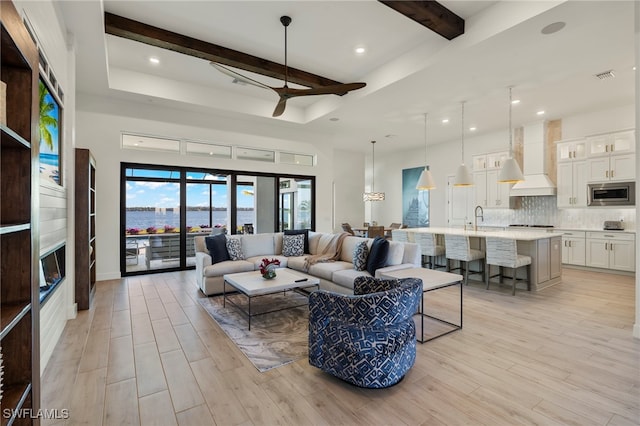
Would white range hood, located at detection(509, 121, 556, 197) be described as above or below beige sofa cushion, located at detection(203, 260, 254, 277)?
above

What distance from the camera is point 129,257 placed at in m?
6.07

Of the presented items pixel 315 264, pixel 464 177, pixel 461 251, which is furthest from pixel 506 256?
pixel 315 264

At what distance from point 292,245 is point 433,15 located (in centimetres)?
395


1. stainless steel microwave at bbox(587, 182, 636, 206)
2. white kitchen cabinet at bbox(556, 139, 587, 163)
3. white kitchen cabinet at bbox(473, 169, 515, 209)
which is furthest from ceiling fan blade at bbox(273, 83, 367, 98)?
stainless steel microwave at bbox(587, 182, 636, 206)

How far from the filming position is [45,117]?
285 centimetres

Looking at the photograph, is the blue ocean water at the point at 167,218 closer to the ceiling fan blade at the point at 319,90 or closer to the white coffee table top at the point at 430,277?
the ceiling fan blade at the point at 319,90

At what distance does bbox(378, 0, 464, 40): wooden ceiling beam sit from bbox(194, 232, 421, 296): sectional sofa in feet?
9.17

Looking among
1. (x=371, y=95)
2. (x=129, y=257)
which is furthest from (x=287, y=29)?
(x=129, y=257)

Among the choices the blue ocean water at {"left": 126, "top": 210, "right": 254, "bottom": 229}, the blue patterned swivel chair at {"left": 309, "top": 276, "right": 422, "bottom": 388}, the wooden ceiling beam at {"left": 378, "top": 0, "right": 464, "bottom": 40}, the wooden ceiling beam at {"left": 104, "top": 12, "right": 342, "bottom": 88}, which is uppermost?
the wooden ceiling beam at {"left": 104, "top": 12, "right": 342, "bottom": 88}

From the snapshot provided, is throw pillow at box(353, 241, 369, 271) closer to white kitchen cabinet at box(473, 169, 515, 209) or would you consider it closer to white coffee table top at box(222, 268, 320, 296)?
white coffee table top at box(222, 268, 320, 296)

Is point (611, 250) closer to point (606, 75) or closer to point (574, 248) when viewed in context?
point (574, 248)

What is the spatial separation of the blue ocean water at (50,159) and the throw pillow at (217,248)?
2.21 metres

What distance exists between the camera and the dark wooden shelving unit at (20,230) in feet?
4.32

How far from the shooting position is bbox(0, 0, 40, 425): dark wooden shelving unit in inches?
51.8
